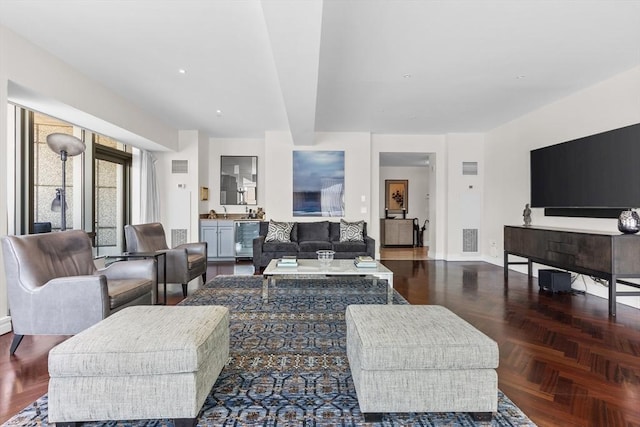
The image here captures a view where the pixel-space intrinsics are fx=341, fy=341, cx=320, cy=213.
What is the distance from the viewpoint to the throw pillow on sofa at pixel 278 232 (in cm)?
637

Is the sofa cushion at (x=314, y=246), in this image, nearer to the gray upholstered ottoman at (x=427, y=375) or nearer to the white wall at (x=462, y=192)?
the white wall at (x=462, y=192)

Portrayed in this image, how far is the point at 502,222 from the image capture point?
22.0ft

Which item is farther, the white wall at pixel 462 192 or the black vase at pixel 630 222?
the white wall at pixel 462 192

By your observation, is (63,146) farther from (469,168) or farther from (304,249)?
(469,168)

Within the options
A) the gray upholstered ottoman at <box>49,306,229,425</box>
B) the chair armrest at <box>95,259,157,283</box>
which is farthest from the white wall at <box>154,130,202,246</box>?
the gray upholstered ottoman at <box>49,306,229,425</box>

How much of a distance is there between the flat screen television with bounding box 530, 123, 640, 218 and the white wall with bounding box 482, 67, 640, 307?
18cm

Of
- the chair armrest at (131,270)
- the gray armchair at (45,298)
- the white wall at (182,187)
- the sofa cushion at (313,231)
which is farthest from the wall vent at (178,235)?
the gray armchair at (45,298)

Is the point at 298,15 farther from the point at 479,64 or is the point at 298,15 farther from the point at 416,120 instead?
the point at 416,120

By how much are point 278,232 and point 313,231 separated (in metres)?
0.76

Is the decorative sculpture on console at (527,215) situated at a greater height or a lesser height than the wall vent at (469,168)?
lesser

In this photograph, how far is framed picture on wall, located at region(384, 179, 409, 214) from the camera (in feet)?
36.3

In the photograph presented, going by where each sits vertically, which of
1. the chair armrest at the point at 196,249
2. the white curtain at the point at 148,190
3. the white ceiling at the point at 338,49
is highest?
the white ceiling at the point at 338,49

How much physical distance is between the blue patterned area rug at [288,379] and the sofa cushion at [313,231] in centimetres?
281

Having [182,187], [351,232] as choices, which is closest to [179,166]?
[182,187]
